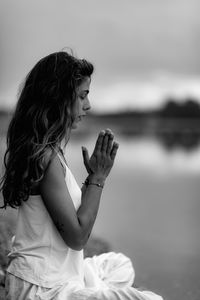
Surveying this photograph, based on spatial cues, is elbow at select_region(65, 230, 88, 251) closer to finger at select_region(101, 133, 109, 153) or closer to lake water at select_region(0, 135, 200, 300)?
finger at select_region(101, 133, 109, 153)

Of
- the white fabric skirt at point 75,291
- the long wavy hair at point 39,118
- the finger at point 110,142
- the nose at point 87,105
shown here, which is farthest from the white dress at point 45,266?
the nose at point 87,105

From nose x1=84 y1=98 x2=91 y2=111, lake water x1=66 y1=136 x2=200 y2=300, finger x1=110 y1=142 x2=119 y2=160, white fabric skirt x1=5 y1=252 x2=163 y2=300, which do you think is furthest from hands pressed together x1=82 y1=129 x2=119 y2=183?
lake water x1=66 y1=136 x2=200 y2=300

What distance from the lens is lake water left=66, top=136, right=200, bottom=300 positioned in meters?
6.35

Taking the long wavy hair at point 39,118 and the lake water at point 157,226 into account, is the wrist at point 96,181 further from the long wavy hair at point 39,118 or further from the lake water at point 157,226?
the lake water at point 157,226

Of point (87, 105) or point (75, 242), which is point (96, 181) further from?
point (87, 105)

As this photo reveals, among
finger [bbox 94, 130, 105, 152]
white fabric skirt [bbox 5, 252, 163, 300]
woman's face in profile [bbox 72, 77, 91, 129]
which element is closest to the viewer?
white fabric skirt [bbox 5, 252, 163, 300]

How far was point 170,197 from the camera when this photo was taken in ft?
50.1

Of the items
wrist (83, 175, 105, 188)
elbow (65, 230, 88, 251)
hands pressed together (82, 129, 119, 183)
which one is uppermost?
hands pressed together (82, 129, 119, 183)

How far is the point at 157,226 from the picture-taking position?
10.5 metres

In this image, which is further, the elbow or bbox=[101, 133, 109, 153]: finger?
bbox=[101, 133, 109, 153]: finger

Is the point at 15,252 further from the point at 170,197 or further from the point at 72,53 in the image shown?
the point at 170,197

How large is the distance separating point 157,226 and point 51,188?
8.13 metres

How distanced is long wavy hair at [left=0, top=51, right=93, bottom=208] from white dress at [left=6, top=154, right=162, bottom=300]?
0.35 feet

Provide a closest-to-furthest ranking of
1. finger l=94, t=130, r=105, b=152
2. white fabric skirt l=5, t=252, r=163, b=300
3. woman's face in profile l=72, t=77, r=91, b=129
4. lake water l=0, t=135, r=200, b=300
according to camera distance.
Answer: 1. white fabric skirt l=5, t=252, r=163, b=300
2. finger l=94, t=130, r=105, b=152
3. woman's face in profile l=72, t=77, r=91, b=129
4. lake water l=0, t=135, r=200, b=300
